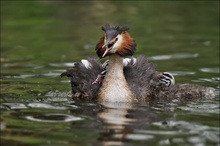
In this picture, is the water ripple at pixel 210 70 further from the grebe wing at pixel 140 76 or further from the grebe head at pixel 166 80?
the grebe wing at pixel 140 76

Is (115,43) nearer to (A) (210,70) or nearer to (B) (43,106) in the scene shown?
(B) (43,106)

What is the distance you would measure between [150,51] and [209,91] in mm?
5719

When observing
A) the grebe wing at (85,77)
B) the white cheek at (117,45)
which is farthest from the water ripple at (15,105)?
the white cheek at (117,45)

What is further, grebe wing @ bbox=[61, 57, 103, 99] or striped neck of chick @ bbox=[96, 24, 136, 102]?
grebe wing @ bbox=[61, 57, 103, 99]

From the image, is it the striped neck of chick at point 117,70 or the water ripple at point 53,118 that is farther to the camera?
the striped neck of chick at point 117,70

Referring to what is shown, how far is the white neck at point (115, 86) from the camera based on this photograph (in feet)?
42.7

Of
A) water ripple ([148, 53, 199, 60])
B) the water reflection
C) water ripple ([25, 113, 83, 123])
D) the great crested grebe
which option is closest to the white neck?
the great crested grebe

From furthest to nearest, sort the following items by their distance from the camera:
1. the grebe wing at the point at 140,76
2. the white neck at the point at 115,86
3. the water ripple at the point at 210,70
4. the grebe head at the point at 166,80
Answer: the water ripple at the point at 210,70 < the grebe head at the point at 166,80 < the grebe wing at the point at 140,76 < the white neck at the point at 115,86

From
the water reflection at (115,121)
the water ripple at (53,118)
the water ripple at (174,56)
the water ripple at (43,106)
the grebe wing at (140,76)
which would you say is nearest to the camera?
the water reflection at (115,121)

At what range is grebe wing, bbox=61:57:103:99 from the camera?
13461mm

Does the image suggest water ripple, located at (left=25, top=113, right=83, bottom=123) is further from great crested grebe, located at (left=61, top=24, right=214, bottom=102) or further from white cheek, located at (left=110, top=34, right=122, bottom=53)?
white cheek, located at (left=110, top=34, right=122, bottom=53)

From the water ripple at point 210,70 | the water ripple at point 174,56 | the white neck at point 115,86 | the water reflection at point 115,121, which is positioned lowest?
the water reflection at point 115,121

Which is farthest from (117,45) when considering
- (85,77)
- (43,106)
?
(43,106)

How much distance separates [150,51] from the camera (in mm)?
19469
